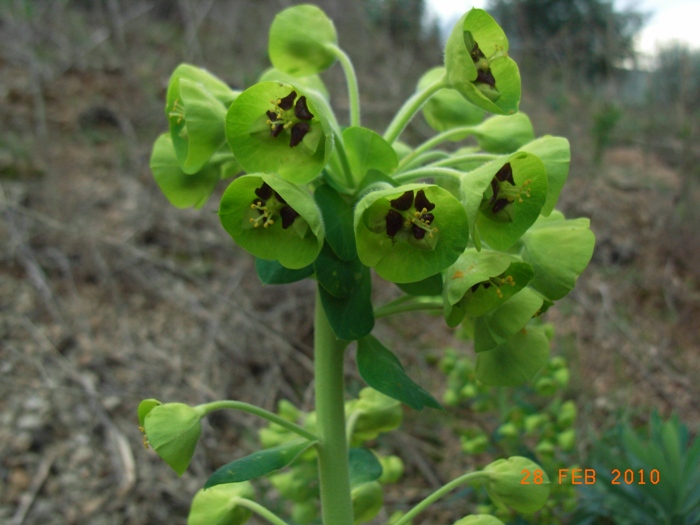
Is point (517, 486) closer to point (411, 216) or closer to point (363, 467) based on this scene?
point (363, 467)

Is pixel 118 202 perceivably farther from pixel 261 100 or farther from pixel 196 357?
pixel 261 100

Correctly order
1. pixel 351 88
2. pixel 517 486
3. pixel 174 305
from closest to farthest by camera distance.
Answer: pixel 517 486
pixel 351 88
pixel 174 305

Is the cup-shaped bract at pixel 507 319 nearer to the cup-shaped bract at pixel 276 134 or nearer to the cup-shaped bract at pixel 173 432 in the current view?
the cup-shaped bract at pixel 276 134

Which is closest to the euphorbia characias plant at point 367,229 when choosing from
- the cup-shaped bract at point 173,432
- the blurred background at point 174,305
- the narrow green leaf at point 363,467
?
the cup-shaped bract at point 173,432
